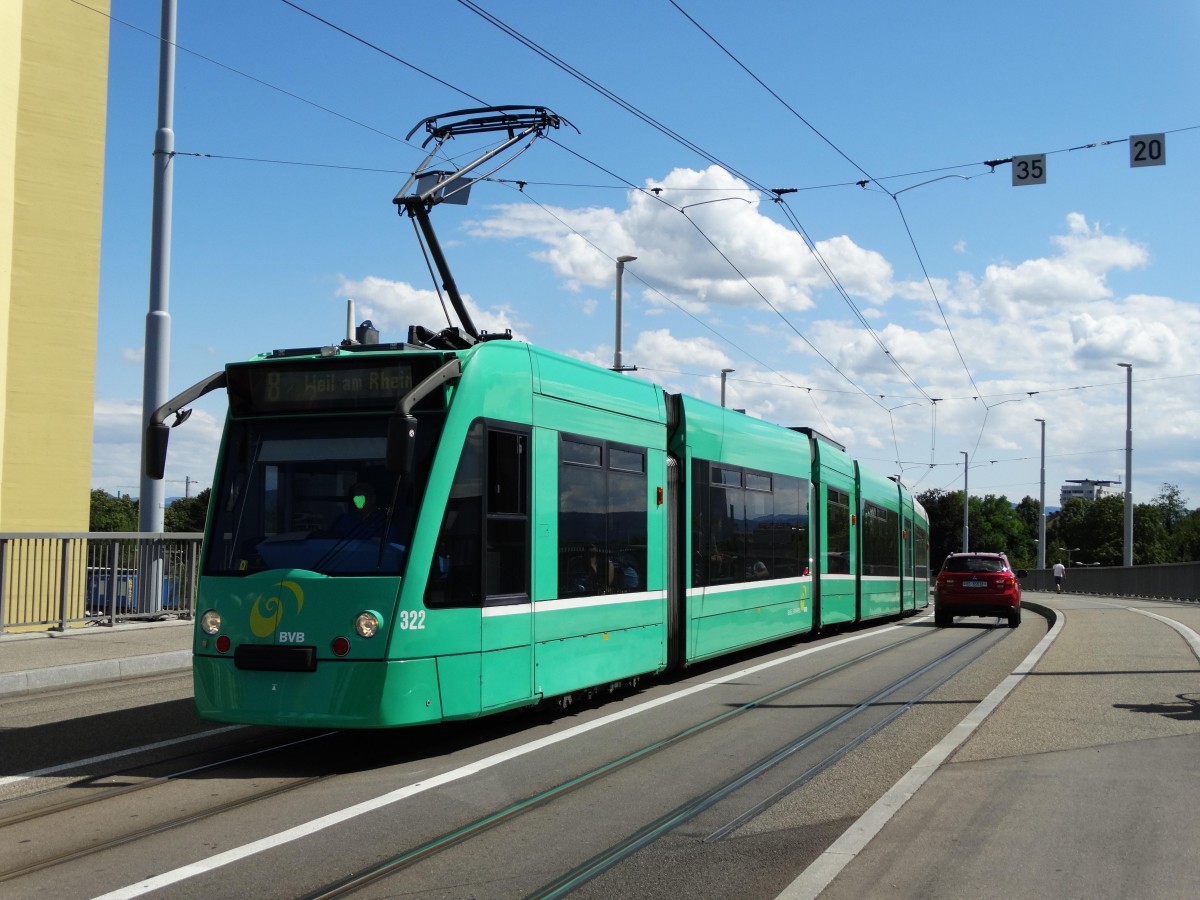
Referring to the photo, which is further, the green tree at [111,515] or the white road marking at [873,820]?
the green tree at [111,515]

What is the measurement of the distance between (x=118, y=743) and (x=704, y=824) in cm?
484

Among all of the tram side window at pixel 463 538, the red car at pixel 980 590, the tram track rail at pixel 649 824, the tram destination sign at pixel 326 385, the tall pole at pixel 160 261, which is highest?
the tall pole at pixel 160 261

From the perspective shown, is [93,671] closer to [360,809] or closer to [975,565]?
[360,809]

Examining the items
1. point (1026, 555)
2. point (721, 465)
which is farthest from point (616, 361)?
point (1026, 555)

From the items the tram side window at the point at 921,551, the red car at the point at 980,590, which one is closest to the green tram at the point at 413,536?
the red car at the point at 980,590

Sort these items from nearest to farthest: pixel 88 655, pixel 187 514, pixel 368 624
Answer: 1. pixel 368 624
2. pixel 88 655
3. pixel 187 514

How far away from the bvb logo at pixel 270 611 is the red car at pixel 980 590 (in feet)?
66.1

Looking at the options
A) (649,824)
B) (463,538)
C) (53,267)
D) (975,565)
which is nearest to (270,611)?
(463,538)

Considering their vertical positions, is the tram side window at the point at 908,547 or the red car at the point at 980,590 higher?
the tram side window at the point at 908,547

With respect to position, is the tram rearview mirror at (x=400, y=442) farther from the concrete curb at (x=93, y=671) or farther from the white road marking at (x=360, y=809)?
the concrete curb at (x=93, y=671)

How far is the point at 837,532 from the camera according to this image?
21297mm

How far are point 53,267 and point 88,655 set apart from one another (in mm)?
15386

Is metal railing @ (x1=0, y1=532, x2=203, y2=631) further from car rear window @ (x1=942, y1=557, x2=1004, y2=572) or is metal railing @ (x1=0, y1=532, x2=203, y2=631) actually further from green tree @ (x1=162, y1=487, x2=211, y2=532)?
green tree @ (x1=162, y1=487, x2=211, y2=532)

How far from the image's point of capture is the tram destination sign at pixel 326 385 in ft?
28.3
